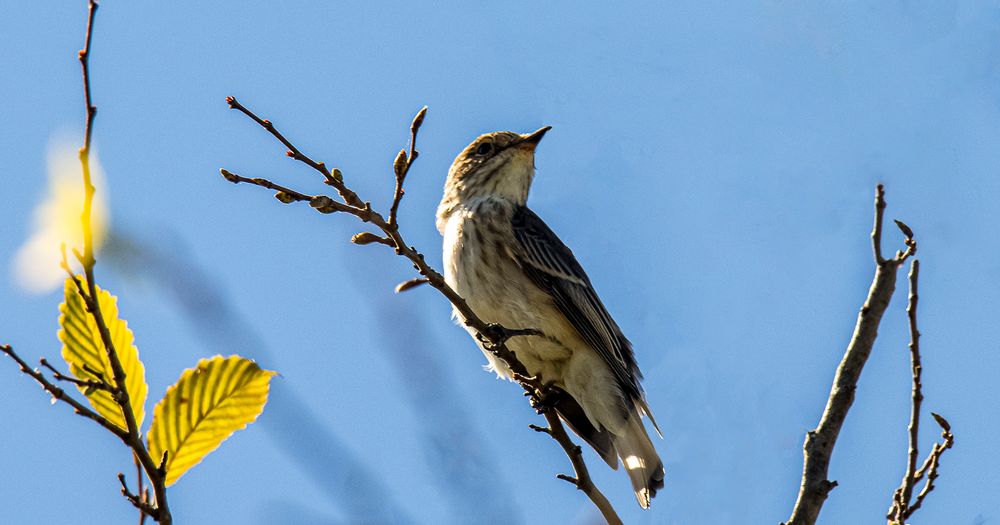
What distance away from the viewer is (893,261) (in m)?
4.90

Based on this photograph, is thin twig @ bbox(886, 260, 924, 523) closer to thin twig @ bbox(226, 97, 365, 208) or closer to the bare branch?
the bare branch

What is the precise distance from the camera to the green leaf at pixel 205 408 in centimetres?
346

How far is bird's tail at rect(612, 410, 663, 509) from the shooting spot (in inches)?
272

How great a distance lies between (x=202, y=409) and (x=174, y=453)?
174 millimetres

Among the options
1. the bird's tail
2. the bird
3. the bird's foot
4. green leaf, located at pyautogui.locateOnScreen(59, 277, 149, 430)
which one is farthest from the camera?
the bird

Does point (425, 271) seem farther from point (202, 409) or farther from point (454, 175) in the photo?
point (454, 175)

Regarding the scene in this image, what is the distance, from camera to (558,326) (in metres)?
7.50

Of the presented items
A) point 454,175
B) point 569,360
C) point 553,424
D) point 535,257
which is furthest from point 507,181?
point 553,424

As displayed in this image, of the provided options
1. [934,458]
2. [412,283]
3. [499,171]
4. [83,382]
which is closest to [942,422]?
[934,458]

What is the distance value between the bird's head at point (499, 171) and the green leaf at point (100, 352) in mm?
5422

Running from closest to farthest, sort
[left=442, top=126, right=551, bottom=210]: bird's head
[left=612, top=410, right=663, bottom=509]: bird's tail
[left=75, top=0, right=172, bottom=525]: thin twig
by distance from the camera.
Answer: [left=75, top=0, right=172, bottom=525]: thin twig → [left=612, top=410, right=663, bottom=509]: bird's tail → [left=442, top=126, right=551, bottom=210]: bird's head

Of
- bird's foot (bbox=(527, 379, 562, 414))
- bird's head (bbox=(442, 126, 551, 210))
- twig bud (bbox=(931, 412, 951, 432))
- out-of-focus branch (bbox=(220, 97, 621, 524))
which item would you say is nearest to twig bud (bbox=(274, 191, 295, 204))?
out-of-focus branch (bbox=(220, 97, 621, 524))

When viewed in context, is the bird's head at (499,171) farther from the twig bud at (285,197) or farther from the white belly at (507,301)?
the twig bud at (285,197)

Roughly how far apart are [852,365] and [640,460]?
2403mm
